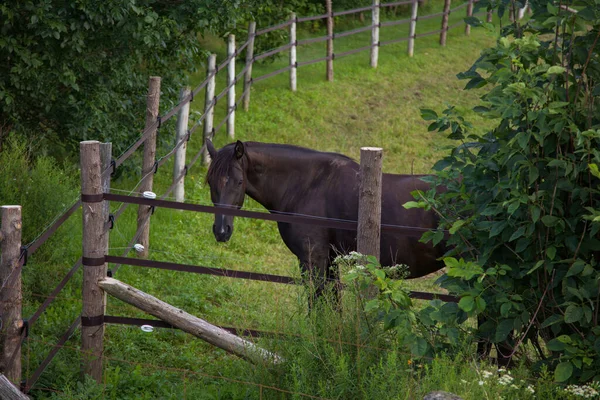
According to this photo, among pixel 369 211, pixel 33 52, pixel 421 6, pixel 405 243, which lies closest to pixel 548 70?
pixel 369 211

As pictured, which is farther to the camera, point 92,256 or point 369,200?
point 92,256


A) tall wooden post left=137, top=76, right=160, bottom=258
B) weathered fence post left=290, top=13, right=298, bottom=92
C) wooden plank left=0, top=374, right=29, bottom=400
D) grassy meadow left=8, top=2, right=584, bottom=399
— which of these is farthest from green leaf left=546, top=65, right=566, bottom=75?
weathered fence post left=290, top=13, right=298, bottom=92

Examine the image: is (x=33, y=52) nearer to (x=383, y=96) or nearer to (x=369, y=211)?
(x=369, y=211)

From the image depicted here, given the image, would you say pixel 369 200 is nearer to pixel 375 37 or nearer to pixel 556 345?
pixel 556 345

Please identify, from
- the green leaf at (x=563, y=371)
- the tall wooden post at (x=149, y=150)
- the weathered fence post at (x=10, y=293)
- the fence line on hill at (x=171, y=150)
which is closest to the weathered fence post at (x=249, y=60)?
the fence line on hill at (x=171, y=150)

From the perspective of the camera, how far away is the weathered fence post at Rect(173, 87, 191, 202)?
10.1 m

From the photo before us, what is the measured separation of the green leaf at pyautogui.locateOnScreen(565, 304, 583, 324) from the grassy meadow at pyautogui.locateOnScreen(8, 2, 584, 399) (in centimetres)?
38

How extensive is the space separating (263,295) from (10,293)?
2.26m

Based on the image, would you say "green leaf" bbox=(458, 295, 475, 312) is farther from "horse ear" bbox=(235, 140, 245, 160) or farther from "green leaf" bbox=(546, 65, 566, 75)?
"horse ear" bbox=(235, 140, 245, 160)

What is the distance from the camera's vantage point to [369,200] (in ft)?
18.0

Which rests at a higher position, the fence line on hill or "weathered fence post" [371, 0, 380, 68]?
"weathered fence post" [371, 0, 380, 68]

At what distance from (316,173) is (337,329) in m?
2.25

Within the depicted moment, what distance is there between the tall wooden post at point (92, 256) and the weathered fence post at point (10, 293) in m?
0.46

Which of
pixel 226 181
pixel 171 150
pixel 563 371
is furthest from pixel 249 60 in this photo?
pixel 563 371
